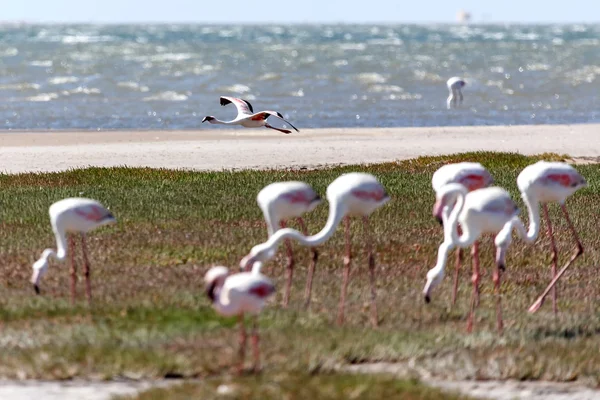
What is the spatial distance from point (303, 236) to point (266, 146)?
57.5ft

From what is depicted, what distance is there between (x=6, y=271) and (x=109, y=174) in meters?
7.63

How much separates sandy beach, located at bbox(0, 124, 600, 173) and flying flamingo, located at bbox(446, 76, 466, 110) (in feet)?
14.0

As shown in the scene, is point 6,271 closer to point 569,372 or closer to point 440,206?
point 440,206

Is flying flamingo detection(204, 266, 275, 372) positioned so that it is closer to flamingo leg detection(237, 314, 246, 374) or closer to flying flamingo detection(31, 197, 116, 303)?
flamingo leg detection(237, 314, 246, 374)

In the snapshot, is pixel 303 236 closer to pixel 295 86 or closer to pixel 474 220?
pixel 474 220

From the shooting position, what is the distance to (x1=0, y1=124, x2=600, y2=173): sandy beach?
886 inches

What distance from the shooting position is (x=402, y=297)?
10.1 metres

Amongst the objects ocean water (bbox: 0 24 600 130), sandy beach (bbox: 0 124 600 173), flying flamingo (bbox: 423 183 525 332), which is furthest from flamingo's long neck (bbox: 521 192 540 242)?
ocean water (bbox: 0 24 600 130)

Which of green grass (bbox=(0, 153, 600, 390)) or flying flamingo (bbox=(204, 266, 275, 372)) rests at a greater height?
flying flamingo (bbox=(204, 266, 275, 372))

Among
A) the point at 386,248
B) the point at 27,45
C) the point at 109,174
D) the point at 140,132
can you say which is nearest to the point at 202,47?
the point at 27,45

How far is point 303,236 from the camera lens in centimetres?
872

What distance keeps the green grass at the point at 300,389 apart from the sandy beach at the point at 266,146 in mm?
14113

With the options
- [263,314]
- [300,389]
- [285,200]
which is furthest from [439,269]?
[300,389]

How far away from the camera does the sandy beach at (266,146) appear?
73.8 feet
